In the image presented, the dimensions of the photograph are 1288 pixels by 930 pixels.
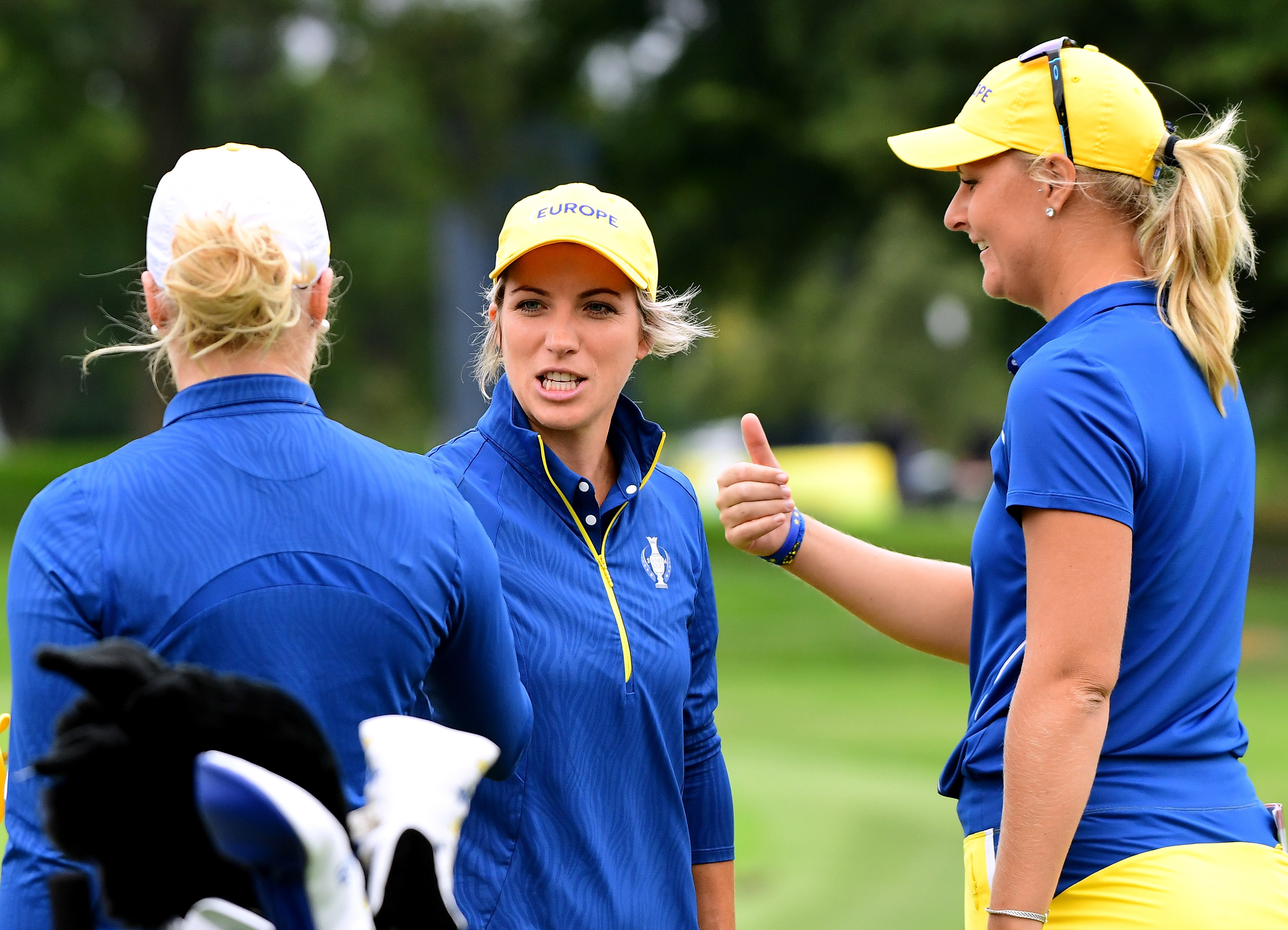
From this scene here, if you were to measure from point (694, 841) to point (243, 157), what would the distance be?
5.71ft

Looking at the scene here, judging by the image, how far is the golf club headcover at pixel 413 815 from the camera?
183 centimetres

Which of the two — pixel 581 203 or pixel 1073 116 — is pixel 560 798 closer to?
pixel 581 203

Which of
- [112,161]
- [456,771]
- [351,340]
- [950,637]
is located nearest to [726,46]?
[112,161]

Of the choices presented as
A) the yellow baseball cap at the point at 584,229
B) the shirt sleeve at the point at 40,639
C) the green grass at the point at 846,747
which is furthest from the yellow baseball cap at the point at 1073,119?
the green grass at the point at 846,747

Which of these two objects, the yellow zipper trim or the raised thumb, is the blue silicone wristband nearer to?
the raised thumb

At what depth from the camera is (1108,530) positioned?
7.94 ft

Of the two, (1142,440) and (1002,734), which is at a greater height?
(1142,440)

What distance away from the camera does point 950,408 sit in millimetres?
42750

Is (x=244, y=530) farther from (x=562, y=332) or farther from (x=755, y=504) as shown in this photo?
(x=755, y=504)

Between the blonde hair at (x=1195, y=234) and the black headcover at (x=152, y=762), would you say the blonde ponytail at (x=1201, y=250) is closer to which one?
the blonde hair at (x=1195, y=234)

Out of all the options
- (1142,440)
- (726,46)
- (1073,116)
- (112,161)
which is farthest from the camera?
(112,161)

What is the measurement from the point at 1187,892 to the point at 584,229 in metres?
1.60

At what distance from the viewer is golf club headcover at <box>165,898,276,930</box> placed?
1.71 metres

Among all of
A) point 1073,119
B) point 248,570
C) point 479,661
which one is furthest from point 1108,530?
point 248,570
